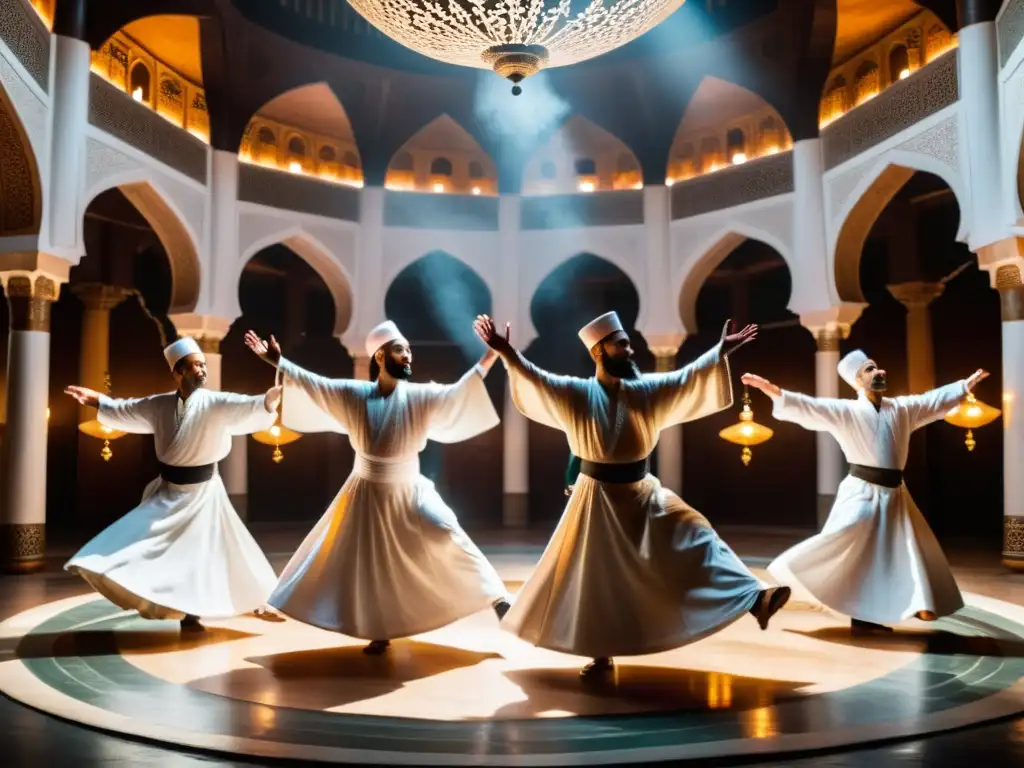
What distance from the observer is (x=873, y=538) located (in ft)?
16.1

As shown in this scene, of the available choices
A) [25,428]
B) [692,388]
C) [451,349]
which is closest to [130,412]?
[692,388]

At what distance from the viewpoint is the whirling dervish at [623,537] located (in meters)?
3.78

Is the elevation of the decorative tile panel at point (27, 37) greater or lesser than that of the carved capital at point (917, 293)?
greater

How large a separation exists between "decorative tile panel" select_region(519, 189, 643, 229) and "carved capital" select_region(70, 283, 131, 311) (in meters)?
5.06

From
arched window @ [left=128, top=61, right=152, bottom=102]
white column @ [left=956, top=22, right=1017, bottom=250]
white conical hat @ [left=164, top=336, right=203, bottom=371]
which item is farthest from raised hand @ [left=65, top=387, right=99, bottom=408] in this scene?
white column @ [left=956, top=22, right=1017, bottom=250]

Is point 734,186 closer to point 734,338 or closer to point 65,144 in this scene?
point 65,144

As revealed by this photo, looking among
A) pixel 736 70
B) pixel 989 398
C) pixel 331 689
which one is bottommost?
pixel 331 689

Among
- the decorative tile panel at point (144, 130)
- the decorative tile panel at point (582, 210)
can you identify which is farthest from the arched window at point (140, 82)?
the decorative tile panel at point (582, 210)

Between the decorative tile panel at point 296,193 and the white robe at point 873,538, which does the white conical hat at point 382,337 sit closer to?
the white robe at point 873,538

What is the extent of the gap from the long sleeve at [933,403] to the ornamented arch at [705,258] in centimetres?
576

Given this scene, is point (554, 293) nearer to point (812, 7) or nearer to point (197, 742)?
point (812, 7)

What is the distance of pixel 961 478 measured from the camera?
11477mm

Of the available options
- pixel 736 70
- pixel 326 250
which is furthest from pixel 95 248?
pixel 736 70

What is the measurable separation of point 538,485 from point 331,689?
10.8 m
